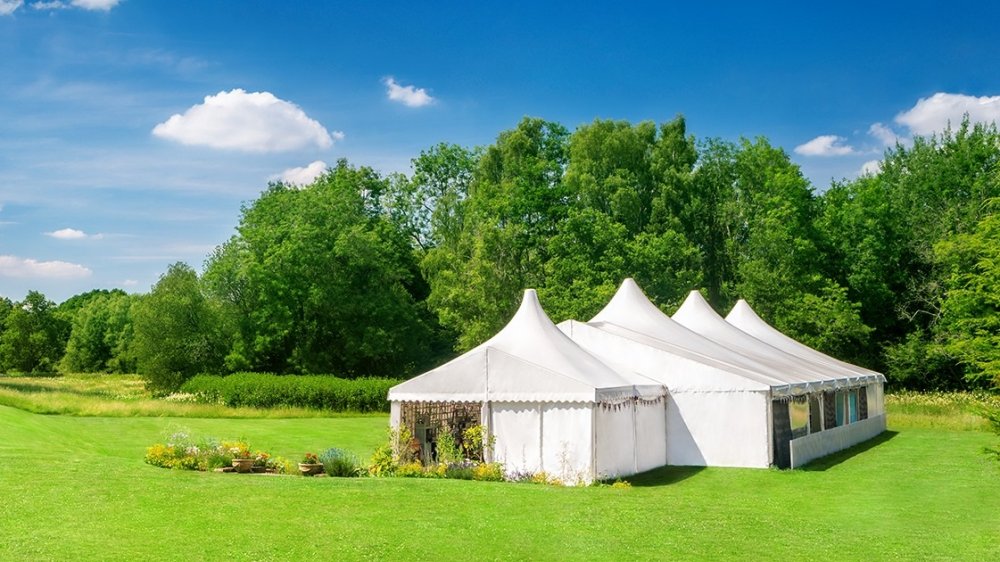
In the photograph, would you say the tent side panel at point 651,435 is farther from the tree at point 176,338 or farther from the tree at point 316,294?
the tree at point 176,338

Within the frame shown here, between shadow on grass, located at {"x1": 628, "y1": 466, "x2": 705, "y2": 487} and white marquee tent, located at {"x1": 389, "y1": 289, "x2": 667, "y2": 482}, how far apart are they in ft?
0.62

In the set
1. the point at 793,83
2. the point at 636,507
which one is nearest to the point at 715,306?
the point at 793,83

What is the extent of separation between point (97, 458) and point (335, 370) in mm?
29804

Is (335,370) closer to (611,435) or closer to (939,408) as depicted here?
(939,408)

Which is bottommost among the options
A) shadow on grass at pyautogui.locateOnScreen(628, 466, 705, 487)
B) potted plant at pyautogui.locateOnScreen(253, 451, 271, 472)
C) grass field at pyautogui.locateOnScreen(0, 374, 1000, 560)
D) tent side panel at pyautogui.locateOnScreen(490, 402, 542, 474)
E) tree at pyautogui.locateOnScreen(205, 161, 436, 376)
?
shadow on grass at pyautogui.locateOnScreen(628, 466, 705, 487)

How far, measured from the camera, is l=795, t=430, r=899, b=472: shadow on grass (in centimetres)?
1991

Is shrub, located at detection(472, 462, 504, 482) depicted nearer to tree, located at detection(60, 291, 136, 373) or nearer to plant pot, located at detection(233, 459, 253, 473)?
plant pot, located at detection(233, 459, 253, 473)

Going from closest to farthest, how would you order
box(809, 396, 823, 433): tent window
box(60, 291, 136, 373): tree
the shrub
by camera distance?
the shrub
box(809, 396, 823, 433): tent window
box(60, 291, 136, 373): tree

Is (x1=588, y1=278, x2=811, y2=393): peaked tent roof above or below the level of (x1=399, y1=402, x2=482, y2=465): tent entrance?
above

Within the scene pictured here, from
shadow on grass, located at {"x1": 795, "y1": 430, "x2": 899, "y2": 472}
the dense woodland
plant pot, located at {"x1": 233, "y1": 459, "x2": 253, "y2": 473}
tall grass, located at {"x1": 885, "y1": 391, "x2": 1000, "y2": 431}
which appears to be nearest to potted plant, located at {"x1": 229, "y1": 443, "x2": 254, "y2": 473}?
plant pot, located at {"x1": 233, "y1": 459, "x2": 253, "y2": 473}

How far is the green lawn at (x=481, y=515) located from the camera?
1066cm

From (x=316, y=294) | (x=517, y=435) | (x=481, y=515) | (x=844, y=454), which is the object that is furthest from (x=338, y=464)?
(x=316, y=294)

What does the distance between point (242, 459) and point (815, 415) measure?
13471 mm

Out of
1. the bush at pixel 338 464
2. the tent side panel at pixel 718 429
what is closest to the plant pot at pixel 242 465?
the bush at pixel 338 464
